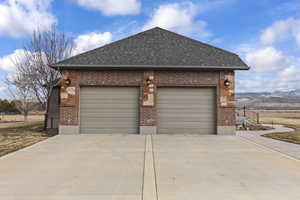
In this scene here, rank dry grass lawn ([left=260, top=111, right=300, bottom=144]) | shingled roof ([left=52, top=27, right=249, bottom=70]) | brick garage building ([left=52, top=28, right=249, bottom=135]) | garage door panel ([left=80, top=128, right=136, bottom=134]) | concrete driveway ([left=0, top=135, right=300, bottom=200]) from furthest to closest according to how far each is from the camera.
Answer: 1. garage door panel ([left=80, top=128, right=136, bottom=134])
2. brick garage building ([left=52, top=28, right=249, bottom=135])
3. shingled roof ([left=52, top=27, right=249, bottom=70])
4. dry grass lawn ([left=260, top=111, right=300, bottom=144])
5. concrete driveway ([left=0, top=135, right=300, bottom=200])

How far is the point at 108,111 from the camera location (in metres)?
10.4

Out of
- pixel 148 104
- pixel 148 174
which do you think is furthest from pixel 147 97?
pixel 148 174

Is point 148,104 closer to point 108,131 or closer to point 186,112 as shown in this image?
point 186,112

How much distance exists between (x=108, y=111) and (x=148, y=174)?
643 centimetres

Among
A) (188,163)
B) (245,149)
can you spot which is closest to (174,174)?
(188,163)

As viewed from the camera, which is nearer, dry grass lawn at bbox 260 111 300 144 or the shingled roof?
dry grass lawn at bbox 260 111 300 144

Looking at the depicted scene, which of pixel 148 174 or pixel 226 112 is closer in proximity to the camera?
pixel 148 174

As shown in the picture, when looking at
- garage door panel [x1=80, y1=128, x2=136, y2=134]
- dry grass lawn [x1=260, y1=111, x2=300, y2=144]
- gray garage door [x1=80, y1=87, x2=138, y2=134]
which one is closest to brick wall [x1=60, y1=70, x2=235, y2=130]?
gray garage door [x1=80, y1=87, x2=138, y2=134]

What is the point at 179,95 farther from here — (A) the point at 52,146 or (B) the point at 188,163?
(A) the point at 52,146

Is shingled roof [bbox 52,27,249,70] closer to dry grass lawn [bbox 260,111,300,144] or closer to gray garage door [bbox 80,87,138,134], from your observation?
gray garage door [bbox 80,87,138,134]

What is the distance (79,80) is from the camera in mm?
10328

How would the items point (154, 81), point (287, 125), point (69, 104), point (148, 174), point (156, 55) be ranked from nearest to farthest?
1. point (148, 174)
2. point (69, 104)
3. point (154, 81)
4. point (156, 55)
5. point (287, 125)

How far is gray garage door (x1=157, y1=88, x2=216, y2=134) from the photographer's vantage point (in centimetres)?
1039

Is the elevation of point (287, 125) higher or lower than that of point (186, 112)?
lower
